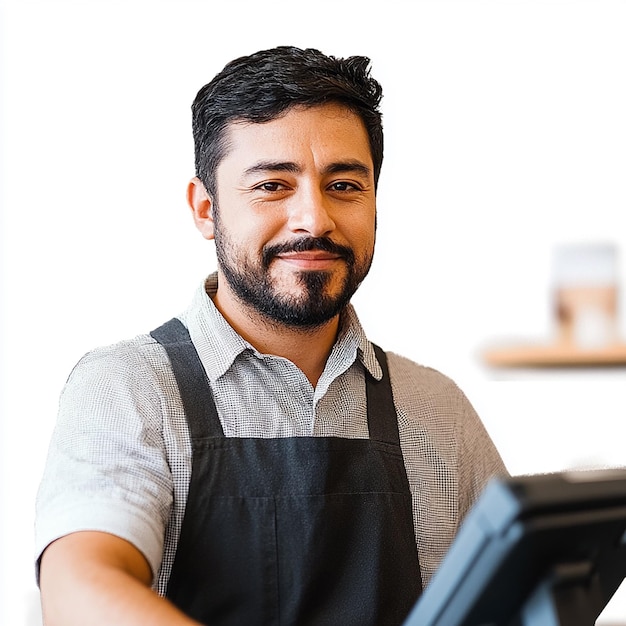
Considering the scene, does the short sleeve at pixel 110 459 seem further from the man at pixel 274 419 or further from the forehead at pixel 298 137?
the forehead at pixel 298 137

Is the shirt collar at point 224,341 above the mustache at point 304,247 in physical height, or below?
below

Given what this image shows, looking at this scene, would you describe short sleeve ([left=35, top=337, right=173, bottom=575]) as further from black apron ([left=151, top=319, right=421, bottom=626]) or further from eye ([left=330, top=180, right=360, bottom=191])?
eye ([left=330, top=180, right=360, bottom=191])

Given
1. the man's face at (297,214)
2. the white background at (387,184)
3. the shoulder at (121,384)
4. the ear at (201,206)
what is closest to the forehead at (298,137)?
the man's face at (297,214)

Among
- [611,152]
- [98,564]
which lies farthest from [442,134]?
[98,564]

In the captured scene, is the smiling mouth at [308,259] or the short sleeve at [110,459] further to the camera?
the smiling mouth at [308,259]

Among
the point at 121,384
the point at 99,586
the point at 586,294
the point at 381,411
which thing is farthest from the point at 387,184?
the point at 99,586

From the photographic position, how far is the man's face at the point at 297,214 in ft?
5.54

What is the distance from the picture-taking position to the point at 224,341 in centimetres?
170

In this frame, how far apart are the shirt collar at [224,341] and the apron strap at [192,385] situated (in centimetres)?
1

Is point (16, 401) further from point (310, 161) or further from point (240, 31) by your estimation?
point (310, 161)

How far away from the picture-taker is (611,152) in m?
3.07

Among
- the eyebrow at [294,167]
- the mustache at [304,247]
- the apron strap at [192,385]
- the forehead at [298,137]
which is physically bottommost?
the apron strap at [192,385]

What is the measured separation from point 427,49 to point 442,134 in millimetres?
234

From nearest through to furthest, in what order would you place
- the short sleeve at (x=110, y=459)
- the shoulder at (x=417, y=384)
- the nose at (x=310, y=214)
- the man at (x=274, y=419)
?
the short sleeve at (x=110, y=459), the man at (x=274, y=419), the nose at (x=310, y=214), the shoulder at (x=417, y=384)
